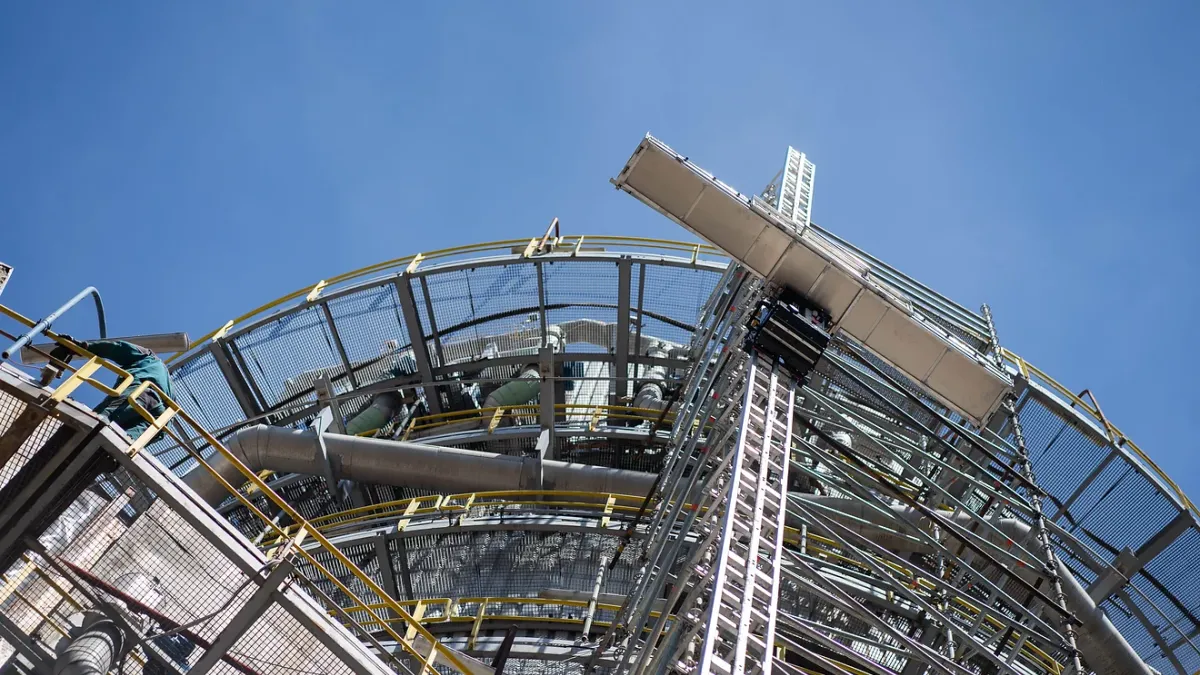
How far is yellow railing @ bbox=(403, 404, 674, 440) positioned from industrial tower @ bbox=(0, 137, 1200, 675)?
0.08m

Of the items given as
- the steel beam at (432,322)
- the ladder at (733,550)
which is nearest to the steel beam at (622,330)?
the steel beam at (432,322)

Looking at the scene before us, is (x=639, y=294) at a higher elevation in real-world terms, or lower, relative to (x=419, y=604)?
higher

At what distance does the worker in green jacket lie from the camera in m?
9.59

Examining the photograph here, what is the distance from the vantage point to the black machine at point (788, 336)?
12.4 metres

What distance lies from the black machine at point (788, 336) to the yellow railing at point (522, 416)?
633cm

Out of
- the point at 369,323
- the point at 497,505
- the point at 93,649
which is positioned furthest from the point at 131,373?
the point at 369,323

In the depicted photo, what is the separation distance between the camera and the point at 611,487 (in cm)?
1775

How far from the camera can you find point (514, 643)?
1392 centimetres

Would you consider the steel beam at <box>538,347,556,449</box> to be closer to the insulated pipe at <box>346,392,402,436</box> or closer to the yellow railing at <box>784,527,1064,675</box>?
the insulated pipe at <box>346,392,402,436</box>

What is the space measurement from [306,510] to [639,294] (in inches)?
287

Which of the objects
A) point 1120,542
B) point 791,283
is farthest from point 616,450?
point 1120,542

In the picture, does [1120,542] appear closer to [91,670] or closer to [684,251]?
[684,251]

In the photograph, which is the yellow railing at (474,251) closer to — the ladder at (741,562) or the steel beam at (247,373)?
the steel beam at (247,373)

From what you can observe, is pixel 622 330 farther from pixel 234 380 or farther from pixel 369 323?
pixel 234 380
